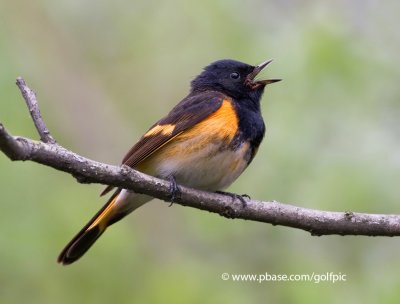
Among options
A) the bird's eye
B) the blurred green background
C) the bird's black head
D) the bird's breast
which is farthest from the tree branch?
the bird's eye

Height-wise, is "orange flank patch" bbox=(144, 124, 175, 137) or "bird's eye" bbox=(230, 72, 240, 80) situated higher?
"bird's eye" bbox=(230, 72, 240, 80)

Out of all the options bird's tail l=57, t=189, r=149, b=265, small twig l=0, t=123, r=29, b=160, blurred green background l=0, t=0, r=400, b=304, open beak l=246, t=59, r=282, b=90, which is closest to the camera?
small twig l=0, t=123, r=29, b=160

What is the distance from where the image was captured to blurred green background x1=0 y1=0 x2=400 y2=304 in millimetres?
4523

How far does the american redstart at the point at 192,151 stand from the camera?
4.29 m

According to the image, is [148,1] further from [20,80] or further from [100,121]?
[20,80]

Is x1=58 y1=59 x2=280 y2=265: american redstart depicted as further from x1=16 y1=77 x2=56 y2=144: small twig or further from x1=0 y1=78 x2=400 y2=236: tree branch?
x1=16 y1=77 x2=56 y2=144: small twig

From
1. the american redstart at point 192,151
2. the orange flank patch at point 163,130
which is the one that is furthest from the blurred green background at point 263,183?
the orange flank patch at point 163,130

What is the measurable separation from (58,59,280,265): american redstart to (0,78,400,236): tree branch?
0.42 meters

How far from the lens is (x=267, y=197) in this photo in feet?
16.3

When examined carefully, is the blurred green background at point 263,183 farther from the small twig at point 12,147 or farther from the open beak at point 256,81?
the small twig at point 12,147

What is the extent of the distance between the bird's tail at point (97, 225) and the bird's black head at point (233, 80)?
104 centimetres

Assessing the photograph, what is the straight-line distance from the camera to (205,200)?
3.79m

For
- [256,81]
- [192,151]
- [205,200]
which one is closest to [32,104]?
[205,200]

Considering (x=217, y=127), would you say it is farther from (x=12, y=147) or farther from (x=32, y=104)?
(x=12, y=147)
